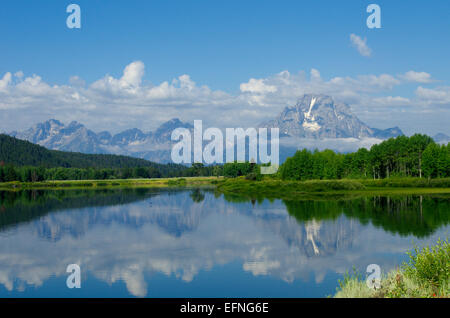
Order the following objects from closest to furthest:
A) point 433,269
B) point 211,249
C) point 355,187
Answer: point 433,269 < point 211,249 < point 355,187

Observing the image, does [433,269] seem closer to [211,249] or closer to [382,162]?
[211,249]

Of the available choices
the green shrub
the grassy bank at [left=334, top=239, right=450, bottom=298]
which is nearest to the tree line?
the green shrub

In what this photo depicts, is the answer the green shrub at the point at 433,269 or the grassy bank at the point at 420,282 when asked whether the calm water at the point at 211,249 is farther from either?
the green shrub at the point at 433,269

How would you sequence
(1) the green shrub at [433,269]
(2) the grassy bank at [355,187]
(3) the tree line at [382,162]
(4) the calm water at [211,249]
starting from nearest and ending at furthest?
(1) the green shrub at [433,269], (4) the calm water at [211,249], (2) the grassy bank at [355,187], (3) the tree line at [382,162]

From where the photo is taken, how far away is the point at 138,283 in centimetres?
2681

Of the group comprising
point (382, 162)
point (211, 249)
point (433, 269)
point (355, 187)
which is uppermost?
point (382, 162)

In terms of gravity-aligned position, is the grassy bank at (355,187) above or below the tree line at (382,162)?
below

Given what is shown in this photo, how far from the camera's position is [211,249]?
37.4 m

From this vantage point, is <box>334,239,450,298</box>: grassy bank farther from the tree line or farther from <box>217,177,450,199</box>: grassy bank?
the tree line

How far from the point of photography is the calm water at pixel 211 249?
85.4 ft

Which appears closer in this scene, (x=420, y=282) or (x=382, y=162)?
(x=420, y=282)

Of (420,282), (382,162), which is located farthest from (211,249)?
(382,162)

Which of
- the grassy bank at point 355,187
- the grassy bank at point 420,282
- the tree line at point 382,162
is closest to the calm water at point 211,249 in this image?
the grassy bank at point 420,282
